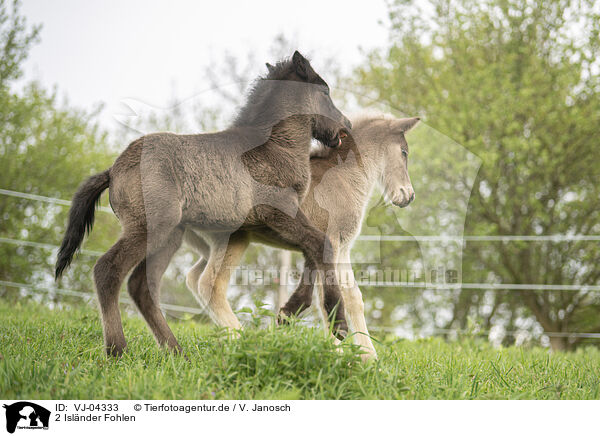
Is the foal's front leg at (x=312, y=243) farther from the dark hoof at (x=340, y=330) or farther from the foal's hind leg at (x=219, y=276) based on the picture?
→ the foal's hind leg at (x=219, y=276)

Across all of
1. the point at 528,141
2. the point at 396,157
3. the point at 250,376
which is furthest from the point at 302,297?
the point at 528,141

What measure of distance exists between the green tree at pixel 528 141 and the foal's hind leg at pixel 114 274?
889cm

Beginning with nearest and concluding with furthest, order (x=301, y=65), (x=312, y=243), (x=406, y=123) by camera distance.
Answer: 1. (x=312, y=243)
2. (x=301, y=65)
3. (x=406, y=123)

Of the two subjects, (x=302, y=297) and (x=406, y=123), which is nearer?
(x=302, y=297)

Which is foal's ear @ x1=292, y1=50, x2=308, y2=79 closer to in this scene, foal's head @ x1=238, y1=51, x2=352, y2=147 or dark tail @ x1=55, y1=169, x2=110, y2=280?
foal's head @ x1=238, y1=51, x2=352, y2=147

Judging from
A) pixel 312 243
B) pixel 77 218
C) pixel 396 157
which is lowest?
pixel 312 243

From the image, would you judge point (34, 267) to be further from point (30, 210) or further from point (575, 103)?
point (575, 103)

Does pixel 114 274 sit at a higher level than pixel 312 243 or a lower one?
lower

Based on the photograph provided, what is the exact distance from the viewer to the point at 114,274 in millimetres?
3326

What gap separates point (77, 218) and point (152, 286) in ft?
2.44

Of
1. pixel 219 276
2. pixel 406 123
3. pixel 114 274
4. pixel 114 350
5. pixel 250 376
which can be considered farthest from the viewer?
pixel 406 123

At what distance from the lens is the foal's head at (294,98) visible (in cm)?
405

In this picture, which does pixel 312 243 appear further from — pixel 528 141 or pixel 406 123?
pixel 528 141

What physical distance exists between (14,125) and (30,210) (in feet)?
7.44
